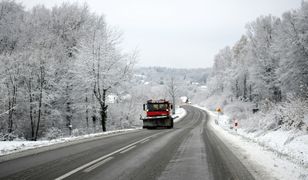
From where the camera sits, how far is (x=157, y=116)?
30.6m

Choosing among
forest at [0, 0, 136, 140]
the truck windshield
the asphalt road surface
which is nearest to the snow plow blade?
the truck windshield

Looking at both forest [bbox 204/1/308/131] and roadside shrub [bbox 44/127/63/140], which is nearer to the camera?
forest [bbox 204/1/308/131]

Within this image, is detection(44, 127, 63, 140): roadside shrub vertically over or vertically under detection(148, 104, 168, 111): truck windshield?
under

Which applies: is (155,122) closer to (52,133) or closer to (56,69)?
(52,133)

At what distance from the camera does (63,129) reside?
1230 inches

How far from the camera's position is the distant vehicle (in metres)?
29.6

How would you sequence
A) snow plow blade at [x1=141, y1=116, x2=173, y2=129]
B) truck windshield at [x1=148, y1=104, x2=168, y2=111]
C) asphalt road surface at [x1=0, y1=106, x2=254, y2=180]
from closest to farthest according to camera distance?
asphalt road surface at [x1=0, y1=106, x2=254, y2=180], snow plow blade at [x1=141, y1=116, x2=173, y2=129], truck windshield at [x1=148, y1=104, x2=168, y2=111]

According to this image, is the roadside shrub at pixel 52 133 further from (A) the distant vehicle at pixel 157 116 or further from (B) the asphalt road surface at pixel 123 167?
(B) the asphalt road surface at pixel 123 167

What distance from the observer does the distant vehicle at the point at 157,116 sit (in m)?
29.6

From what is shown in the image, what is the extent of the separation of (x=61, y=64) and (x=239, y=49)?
2045 inches

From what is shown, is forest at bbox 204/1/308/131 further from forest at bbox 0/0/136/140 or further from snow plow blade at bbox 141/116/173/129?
forest at bbox 0/0/136/140

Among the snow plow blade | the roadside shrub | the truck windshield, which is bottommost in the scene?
the roadside shrub

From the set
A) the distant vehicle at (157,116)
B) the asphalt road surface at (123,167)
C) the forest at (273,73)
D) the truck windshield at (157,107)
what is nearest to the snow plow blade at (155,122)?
the distant vehicle at (157,116)

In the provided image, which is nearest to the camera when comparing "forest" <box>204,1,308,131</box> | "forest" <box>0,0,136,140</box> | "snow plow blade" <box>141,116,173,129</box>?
"forest" <box>204,1,308,131</box>
